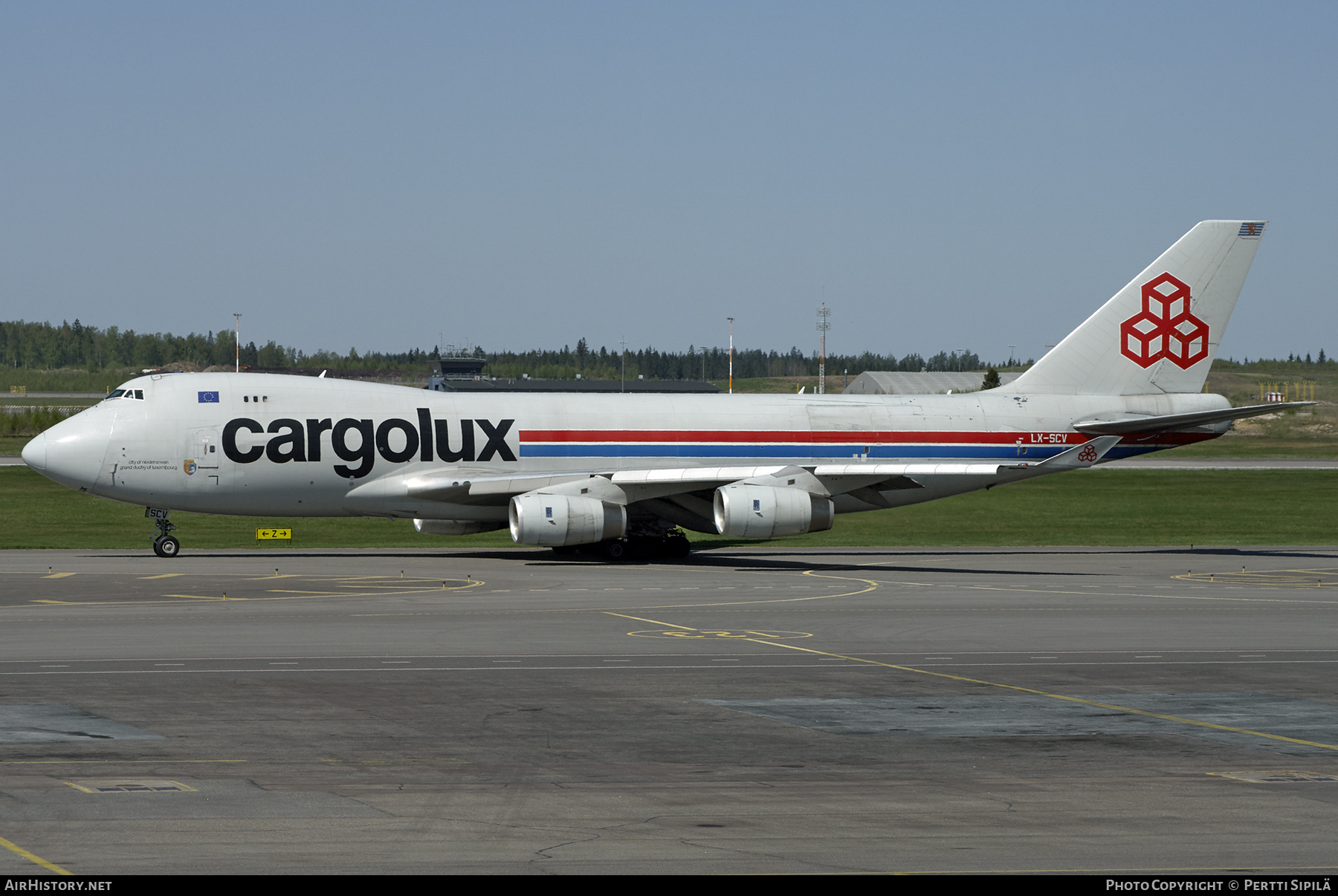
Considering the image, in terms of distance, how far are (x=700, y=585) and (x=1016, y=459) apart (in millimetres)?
17420

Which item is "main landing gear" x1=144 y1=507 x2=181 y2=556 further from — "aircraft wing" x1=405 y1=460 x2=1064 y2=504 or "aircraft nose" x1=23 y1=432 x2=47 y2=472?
"aircraft wing" x1=405 y1=460 x2=1064 y2=504

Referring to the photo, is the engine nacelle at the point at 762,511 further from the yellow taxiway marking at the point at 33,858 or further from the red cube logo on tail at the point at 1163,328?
the yellow taxiway marking at the point at 33,858

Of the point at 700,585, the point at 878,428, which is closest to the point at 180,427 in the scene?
the point at 700,585

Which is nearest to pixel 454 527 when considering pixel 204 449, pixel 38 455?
pixel 204 449

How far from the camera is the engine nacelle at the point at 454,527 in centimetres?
5125

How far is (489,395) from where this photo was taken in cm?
5172

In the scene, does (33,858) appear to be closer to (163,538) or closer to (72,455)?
(72,455)

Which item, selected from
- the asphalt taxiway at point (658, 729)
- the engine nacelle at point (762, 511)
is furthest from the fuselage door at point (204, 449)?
the engine nacelle at point (762, 511)

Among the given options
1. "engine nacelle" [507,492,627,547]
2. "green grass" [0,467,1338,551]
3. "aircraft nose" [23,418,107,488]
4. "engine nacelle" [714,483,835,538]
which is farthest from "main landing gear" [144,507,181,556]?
"engine nacelle" [714,483,835,538]

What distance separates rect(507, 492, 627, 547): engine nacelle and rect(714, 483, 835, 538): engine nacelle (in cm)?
354

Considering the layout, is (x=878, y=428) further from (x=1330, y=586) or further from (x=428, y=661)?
(x=428, y=661)

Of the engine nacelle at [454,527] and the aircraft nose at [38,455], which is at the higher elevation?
the aircraft nose at [38,455]

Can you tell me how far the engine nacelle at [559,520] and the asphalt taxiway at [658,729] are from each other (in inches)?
234

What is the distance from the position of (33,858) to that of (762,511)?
116 ft
